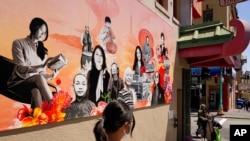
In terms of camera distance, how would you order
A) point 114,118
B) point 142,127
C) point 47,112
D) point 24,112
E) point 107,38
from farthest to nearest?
point 142,127
point 107,38
point 47,112
point 24,112
point 114,118

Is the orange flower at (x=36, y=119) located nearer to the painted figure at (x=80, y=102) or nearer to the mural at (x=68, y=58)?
the mural at (x=68, y=58)

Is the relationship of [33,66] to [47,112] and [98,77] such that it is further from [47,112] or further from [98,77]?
[98,77]

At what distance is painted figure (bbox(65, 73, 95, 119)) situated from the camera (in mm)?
5155

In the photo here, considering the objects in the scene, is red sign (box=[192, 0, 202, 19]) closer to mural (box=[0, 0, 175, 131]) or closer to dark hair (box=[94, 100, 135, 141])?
mural (box=[0, 0, 175, 131])

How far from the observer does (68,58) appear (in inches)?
200

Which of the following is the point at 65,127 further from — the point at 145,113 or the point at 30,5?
the point at 145,113

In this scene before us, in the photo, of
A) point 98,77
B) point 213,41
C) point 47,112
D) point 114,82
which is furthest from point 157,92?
point 47,112

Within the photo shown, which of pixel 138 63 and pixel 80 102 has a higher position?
pixel 138 63

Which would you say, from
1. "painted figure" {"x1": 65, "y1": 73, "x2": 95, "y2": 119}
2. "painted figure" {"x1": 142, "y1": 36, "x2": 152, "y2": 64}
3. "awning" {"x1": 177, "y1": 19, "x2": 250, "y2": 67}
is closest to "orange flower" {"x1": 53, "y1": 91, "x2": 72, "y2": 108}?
"painted figure" {"x1": 65, "y1": 73, "x2": 95, "y2": 119}

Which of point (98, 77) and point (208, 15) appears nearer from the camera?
point (98, 77)

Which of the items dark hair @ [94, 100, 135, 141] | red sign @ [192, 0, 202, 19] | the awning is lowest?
dark hair @ [94, 100, 135, 141]

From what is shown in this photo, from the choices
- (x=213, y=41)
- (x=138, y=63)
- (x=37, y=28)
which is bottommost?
(x=138, y=63)

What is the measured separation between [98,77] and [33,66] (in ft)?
6.08

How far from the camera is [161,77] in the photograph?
10062 millimetres
